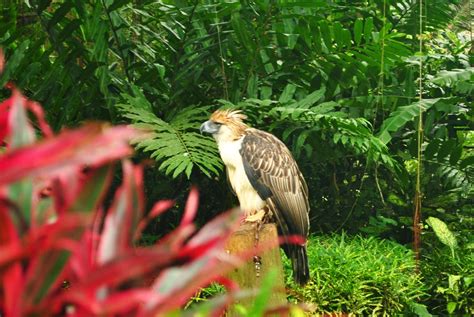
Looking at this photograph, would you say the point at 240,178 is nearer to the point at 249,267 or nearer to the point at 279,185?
the point at 279,185

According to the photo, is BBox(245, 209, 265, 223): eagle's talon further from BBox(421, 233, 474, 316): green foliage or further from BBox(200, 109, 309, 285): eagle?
BBox(421, 233, 474, 316): green foliage

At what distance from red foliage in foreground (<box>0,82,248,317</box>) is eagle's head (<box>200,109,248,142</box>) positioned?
4474 mm

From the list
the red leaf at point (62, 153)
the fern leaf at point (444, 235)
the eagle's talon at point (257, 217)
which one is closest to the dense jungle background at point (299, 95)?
the fern leaf at point (444, 235)

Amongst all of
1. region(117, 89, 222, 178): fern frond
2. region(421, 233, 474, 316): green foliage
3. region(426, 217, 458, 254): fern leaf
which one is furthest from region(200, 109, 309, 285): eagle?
region(426, 217, 458, 254): fern leaf

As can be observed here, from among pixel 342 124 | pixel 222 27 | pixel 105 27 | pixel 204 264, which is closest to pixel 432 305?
pixel 342 124

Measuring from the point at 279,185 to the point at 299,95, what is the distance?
1.37m

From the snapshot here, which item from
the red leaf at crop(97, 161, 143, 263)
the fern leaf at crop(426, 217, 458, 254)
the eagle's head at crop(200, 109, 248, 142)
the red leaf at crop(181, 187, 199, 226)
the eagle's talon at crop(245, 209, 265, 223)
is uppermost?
the red leaf at crop(97, 161, 143, 263)

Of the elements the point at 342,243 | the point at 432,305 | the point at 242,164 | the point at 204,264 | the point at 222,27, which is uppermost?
the point at 204,264

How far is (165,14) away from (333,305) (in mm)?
2299

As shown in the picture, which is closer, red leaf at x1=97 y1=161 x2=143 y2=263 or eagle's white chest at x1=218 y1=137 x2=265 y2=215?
red leaf at x1=97 y1=161 x2=143 y2=263

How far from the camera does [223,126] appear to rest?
5.29 meters

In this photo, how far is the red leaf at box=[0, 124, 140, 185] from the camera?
665 mm

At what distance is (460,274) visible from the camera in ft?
20.1

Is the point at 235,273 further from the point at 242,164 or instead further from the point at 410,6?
the point at 410,6
